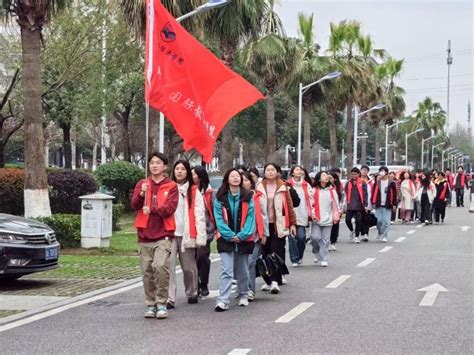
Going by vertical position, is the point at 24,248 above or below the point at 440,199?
below

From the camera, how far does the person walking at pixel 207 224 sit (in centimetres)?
1005

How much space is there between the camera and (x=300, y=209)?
1371 centimetres

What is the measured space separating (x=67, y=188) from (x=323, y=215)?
978 centimetres

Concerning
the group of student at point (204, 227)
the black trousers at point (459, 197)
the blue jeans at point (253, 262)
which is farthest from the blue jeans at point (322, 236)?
the black trousers at point (459, 197)

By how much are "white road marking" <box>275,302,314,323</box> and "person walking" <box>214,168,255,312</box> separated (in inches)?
26.0

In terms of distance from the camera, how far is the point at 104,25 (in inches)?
1176

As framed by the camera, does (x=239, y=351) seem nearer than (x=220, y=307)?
Yes

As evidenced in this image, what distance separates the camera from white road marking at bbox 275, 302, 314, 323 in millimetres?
8719

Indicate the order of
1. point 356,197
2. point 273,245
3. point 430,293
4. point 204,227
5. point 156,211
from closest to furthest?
point 156,211 < point 204,227 < point 430,293 < point 273,245 < point 356,197

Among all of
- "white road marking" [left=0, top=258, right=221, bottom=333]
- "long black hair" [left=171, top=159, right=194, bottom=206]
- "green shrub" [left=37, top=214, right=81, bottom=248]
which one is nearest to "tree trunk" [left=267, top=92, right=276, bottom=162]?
"green shrub" [left=37, top=214, right=81, bottom=248]

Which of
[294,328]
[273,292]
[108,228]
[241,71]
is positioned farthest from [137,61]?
[294,328]

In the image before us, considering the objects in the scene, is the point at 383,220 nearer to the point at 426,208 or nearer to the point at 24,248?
the point at 426,208

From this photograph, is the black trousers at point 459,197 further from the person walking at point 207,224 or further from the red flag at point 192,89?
the person walking at point 207,224

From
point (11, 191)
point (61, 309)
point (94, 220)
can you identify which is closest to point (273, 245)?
point (61, 309)
